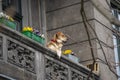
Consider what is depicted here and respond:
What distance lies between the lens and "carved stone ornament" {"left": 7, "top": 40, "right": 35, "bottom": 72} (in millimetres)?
14227

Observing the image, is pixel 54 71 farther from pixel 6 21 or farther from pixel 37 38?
A: pixel 6 21

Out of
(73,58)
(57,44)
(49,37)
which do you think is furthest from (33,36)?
(49,37)

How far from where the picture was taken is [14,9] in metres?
18.0

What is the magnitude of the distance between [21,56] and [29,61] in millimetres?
421

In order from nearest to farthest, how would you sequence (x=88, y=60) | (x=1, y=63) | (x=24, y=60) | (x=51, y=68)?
(x=1, y=63)
(x=24, y=60)
(x=51, y=68)
(x=88, y=60)

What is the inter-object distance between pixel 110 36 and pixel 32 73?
531 centimetres

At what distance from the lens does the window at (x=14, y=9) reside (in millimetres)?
17406

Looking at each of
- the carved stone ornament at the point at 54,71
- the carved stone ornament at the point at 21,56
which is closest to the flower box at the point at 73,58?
the carved stone ornament at the point at 54,71

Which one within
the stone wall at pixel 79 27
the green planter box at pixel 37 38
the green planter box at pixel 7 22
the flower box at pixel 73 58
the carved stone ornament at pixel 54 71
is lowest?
the carved stone ornament at pixel 54 71

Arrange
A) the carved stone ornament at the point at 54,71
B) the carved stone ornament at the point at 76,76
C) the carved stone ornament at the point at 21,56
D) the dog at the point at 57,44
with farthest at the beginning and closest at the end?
the carved stone ornament at the point at 76,76 < the dog at the point at 57,44 < the carved stone ornament at the point at 54,71 < the carved stone ornament at the point at 21,56

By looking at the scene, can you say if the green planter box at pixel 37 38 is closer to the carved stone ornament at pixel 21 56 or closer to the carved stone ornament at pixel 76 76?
the carved stone ornament at pixel 21 56

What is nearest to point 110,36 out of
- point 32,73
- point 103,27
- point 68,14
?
point 103,27

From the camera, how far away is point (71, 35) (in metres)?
18.8

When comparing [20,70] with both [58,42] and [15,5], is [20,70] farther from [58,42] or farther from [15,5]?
[15,5]
